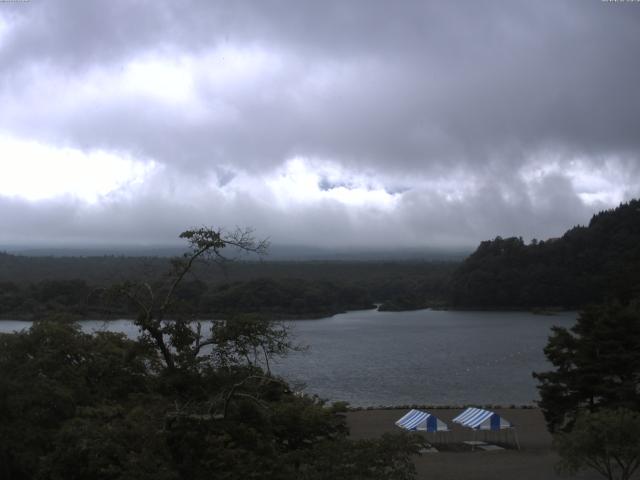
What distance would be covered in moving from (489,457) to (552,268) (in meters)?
58.3

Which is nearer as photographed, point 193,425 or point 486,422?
point 193,425

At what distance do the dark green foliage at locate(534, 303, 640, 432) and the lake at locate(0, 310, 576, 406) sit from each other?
625 centimetres

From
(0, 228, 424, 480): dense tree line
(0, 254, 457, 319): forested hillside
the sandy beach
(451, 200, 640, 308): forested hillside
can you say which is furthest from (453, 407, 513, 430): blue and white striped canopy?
(451, 200, 640, 308): forested hillside

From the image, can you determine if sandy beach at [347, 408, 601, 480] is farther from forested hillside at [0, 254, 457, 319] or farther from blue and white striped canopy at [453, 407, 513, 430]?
forested hillside at [0, 254, 457, 319]

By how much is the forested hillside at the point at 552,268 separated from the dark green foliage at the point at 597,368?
175 ft

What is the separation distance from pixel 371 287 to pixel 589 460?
75.6m

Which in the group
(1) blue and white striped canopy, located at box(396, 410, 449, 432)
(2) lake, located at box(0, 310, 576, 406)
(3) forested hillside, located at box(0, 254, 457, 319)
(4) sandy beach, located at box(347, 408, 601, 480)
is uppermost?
(3) forested hillside, located at box(0, 254, 457, 319)

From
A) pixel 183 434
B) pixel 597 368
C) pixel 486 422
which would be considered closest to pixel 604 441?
pixel 597 368

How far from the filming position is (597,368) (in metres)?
15.3

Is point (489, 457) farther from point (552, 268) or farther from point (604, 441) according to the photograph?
point (552, 268)

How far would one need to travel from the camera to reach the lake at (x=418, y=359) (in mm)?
27312

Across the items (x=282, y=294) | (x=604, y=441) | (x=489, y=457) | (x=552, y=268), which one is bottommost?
(x=489, y=457)

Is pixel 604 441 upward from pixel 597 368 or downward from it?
downward

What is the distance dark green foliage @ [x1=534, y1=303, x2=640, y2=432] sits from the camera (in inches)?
595
